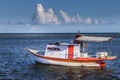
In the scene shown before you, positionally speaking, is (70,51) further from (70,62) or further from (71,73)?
(71,73)

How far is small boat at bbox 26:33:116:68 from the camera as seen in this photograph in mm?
54406

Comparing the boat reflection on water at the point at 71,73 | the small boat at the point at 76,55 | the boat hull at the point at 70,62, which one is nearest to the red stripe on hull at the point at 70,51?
the small boat at the point at 76,55

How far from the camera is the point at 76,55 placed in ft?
181

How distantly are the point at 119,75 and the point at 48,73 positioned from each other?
9.63 metres

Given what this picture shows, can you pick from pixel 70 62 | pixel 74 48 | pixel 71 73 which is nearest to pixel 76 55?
pixel 74 48

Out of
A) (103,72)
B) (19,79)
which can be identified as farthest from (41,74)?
(103,72)

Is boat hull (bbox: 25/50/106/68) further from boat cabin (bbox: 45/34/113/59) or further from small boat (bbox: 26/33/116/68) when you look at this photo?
boat cabin (bbox: 45/34/113/59)

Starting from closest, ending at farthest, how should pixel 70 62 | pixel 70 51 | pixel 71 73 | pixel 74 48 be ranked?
1. pixel 71 73
2. pixel 70 62
3. pixel 74 48
4. pixel 70 51

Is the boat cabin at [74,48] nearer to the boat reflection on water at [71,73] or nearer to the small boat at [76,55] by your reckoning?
the small boat at [76,55]

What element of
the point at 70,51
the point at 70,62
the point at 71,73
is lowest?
the point at 71,73

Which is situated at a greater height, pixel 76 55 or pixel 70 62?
pixel 76 55

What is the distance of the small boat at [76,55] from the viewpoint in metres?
54.4

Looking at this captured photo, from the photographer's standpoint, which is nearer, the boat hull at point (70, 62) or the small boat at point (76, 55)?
the small boat at point (76, 55)

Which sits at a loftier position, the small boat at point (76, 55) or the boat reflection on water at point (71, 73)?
the small boat at point (76, 55)
